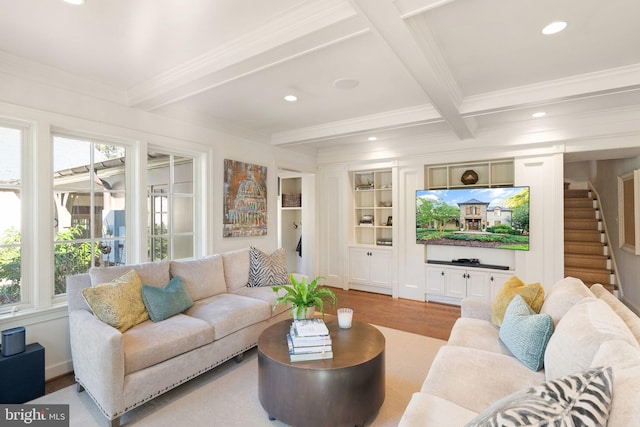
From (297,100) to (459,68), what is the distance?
5.17 ft

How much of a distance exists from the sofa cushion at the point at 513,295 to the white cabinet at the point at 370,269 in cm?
274

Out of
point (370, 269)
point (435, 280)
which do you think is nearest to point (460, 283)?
point (435, 280)

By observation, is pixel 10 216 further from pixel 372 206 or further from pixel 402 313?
pixel 372 206

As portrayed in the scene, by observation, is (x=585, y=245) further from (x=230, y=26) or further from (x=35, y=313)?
(x=35, y=313)

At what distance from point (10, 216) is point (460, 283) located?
16.6 feet

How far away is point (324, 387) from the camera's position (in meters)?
1.86

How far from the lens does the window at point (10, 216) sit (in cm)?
254

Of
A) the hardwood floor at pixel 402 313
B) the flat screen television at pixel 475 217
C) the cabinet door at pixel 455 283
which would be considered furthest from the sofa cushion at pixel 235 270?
the cabinet door at pixel 455 283

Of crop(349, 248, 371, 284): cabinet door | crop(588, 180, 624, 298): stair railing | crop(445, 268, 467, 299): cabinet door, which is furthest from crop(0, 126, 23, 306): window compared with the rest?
crop(588, 180, 624, 298): stair railing

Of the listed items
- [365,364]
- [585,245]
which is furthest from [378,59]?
[585,245]

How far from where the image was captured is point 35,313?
101 inches

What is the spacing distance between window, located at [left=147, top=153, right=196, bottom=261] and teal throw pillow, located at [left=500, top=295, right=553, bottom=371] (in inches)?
134

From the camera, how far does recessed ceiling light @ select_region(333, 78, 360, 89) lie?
288 centimetres

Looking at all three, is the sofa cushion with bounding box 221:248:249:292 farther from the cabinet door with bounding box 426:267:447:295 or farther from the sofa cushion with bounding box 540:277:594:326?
the sofa cushion with bounding box 540:277:594:326
